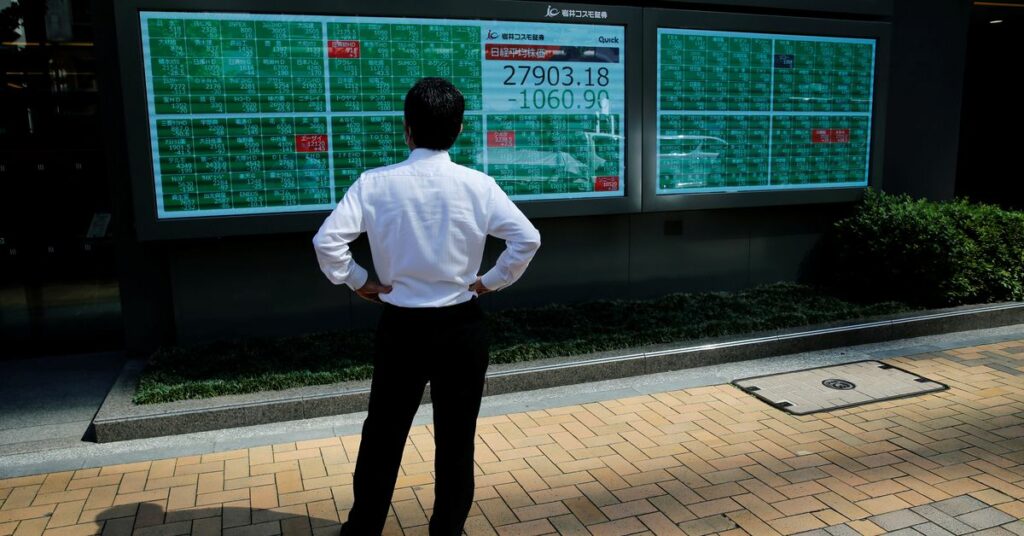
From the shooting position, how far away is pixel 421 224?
2.94m

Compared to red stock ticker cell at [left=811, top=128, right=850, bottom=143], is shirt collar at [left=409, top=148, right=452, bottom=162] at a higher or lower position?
lower

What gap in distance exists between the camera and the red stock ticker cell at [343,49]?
→ 226 inches

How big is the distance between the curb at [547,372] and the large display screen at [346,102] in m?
1.46

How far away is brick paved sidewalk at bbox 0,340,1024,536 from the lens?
365cm

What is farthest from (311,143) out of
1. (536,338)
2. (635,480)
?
(635,480)

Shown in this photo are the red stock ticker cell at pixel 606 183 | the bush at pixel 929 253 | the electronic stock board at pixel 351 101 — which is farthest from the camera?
the bush at pixel 929 253

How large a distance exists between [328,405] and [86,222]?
292 centimetres

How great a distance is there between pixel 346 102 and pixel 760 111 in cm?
382

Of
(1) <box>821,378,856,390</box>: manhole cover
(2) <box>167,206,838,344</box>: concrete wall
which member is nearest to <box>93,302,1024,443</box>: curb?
(1) <box>821,378,856,390</box>: manhole cover

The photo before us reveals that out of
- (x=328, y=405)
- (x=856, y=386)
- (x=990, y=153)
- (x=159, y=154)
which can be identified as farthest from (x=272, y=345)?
(x=990, y=153)

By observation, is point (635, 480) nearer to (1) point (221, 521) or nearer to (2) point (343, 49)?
(1) point (221, 521)

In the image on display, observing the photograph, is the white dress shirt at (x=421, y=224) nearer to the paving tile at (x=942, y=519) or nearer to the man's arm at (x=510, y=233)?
the man's arm at (x=510, y=233)

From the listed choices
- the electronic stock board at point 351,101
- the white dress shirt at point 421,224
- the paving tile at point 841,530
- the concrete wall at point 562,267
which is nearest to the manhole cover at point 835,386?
the paving tile at point 841,530

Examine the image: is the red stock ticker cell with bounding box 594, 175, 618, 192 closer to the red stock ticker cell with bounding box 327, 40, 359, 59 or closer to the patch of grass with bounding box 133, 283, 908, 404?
the patch of grass with bounding box 133, 283, 908, 404
